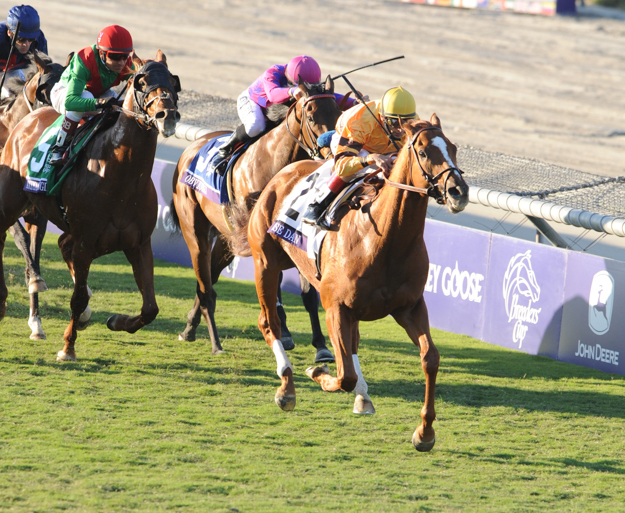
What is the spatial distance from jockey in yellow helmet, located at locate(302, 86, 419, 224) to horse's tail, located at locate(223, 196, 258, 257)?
1.29 meters

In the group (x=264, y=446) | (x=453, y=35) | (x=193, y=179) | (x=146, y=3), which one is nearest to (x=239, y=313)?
(x=193, y=179)

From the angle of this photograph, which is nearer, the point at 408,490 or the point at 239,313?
the point at 408,490

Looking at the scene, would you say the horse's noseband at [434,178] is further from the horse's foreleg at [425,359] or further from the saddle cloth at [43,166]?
the saddle cloth at [43,166]

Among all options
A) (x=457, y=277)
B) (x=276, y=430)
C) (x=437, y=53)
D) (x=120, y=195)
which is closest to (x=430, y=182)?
(x=276, y=430)

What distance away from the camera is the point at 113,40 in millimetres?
6711

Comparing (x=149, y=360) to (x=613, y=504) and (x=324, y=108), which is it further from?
(x=613, y=504)

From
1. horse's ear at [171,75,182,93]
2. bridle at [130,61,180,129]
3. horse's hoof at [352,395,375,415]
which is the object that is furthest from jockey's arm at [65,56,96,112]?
horse's hoof at [352,395,375,415]

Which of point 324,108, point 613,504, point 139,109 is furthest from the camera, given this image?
point 324,108

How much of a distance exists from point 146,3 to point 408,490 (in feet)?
86.4

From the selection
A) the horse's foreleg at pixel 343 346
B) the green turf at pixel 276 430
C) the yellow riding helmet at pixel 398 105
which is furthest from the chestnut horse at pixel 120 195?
the horse's foreleg at pixel 343 346

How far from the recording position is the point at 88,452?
5262 mm

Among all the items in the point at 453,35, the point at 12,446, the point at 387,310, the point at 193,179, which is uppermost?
the point at 453,35

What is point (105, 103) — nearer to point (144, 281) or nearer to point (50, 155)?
point (50, 155)

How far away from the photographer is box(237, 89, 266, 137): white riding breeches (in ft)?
25.0
